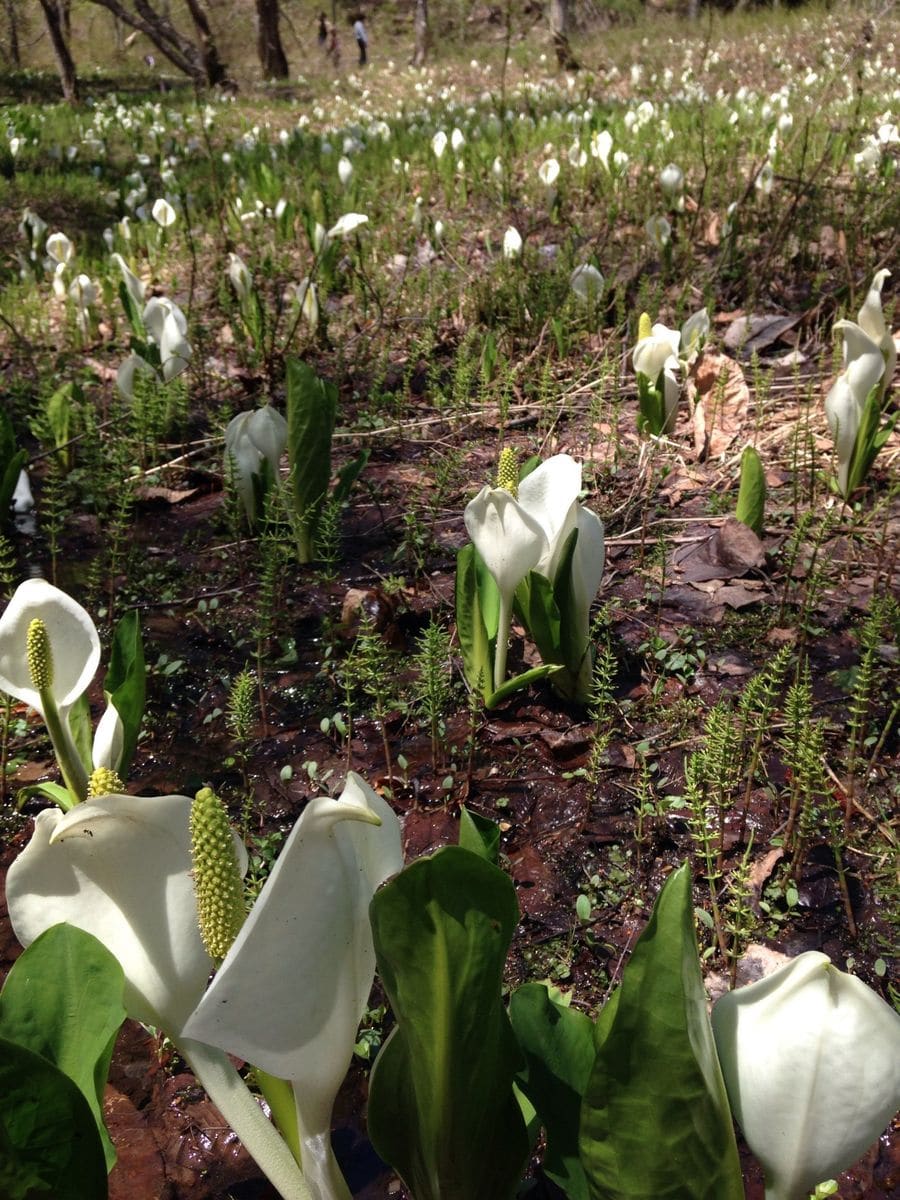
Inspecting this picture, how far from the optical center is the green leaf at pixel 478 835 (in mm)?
1001

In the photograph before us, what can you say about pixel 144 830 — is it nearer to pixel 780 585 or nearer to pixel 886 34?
pixel 780 585

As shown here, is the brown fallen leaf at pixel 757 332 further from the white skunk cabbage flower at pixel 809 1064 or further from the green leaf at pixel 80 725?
the white skunk cabbage flower at pixel 809 1064

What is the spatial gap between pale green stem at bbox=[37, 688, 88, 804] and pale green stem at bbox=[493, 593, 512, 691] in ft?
2.54

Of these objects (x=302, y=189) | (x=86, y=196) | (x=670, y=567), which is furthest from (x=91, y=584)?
(x=86, y=196)

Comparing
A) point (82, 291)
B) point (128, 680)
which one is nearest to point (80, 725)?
point (128, 680)

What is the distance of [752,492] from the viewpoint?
2428 millimetres

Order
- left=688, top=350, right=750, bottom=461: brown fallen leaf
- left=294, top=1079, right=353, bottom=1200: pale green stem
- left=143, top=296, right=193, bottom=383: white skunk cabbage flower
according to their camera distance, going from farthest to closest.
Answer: left=143, top=296, right=193, bottom=383: white skunk cabbage flower < left=688, top=350, right=750, bottom=461: brown fallen leaf < left=294, top=1079, right=353, bottom=1200: pale green stem

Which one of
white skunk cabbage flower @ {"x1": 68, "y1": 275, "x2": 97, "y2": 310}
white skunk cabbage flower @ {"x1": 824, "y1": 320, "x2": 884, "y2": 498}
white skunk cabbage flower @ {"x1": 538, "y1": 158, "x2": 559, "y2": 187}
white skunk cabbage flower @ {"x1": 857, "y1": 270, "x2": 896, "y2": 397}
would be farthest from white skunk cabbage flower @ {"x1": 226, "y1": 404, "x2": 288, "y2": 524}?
white skunk cabbage flower @ {"x1": 538, "y1": 158, "x2": 559, "y2": 187}

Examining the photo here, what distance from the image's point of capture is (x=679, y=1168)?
2.65 feet

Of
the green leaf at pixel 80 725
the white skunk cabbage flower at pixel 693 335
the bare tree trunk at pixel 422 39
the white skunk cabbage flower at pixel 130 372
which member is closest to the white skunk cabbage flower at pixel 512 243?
the white skunk cabbage flower at pixel 693 335

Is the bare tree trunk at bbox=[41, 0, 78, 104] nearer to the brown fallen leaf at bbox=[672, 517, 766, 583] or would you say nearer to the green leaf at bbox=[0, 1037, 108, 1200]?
the brown fallen leaf at bbox=[672, 517, 766, 583]

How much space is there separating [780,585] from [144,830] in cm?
190

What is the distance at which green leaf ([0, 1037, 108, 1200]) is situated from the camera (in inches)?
31.1

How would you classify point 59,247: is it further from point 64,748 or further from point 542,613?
point 64,748
